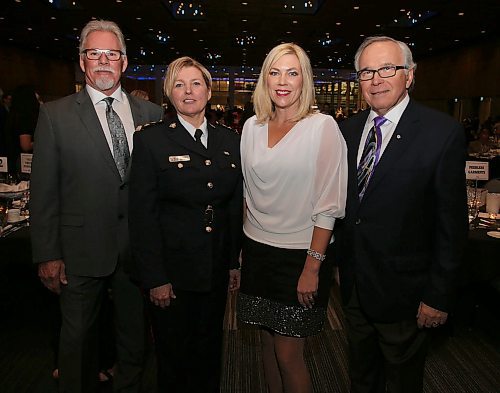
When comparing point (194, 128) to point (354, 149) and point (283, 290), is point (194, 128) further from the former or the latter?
point (283, 290)

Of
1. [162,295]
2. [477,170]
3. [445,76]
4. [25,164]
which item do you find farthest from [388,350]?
[445,76]

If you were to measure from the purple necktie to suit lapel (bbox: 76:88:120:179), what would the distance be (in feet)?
3.53

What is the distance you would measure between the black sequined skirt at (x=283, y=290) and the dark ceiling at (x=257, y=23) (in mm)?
9938

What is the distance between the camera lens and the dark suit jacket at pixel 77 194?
2.04 metres

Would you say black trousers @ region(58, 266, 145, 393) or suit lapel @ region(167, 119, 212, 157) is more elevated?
suit lapel @ region(167, 119, 212, 157)

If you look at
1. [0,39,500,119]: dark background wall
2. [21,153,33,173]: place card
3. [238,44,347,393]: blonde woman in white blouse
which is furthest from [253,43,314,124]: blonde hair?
[0,39,500,119]: dark background wall

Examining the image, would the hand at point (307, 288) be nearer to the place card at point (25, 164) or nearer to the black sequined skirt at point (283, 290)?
the black sequined skirt at point (283, 290)

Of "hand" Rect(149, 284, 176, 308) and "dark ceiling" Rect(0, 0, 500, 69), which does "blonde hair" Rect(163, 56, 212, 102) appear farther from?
"dark ceiling" Rect(0, 0, 500, 69)

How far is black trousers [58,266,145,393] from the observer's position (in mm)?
2188

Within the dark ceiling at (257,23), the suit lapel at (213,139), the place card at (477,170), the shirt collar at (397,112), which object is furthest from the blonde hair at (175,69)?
the dark ceiling at (257,23)

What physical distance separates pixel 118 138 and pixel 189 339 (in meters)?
0.99

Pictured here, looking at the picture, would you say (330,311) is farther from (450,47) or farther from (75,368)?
(450,47)

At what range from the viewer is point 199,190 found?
197 cm

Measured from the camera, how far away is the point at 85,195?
2.09 meters
